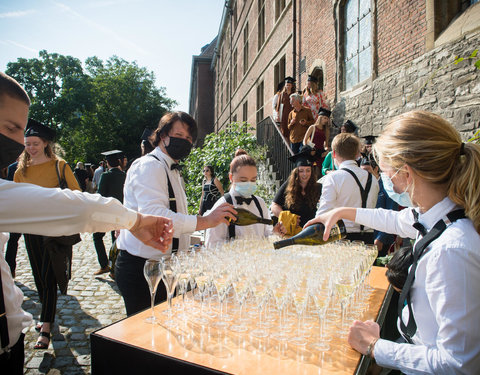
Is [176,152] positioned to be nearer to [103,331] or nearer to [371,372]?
[103,331]

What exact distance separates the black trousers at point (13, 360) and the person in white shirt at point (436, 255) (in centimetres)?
170

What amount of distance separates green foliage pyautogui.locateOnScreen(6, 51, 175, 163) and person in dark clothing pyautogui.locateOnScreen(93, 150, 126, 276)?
100ft

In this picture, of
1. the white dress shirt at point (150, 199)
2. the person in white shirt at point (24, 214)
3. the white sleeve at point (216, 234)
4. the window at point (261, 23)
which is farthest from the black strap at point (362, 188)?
the window at point (261, 23)

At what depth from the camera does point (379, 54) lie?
762cm

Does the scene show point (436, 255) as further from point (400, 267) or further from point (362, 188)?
point (362, 188)

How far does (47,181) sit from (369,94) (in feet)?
23.4

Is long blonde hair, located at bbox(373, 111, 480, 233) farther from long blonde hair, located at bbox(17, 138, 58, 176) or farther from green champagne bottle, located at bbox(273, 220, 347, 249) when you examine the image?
long blonde hair, located at bbox(17, 138, 58, 176)

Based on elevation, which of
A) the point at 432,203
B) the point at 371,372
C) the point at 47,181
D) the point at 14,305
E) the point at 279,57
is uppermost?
the point at 279,57

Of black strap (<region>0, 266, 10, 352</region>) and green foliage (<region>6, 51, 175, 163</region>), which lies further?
green foliage (<region>6, 51, 175, 163</region>)

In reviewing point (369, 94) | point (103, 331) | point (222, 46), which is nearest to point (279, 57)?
point (369, 94)

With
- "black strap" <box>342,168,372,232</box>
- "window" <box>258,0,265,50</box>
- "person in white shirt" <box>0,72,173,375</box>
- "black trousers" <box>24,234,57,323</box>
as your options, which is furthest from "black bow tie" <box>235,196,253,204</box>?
"window" <box>258,0,265,50</box>

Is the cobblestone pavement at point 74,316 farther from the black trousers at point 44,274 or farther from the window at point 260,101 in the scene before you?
the window at point 260,101

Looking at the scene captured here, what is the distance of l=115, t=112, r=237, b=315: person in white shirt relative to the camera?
2.60 metres

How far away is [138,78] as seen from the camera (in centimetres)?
4209
